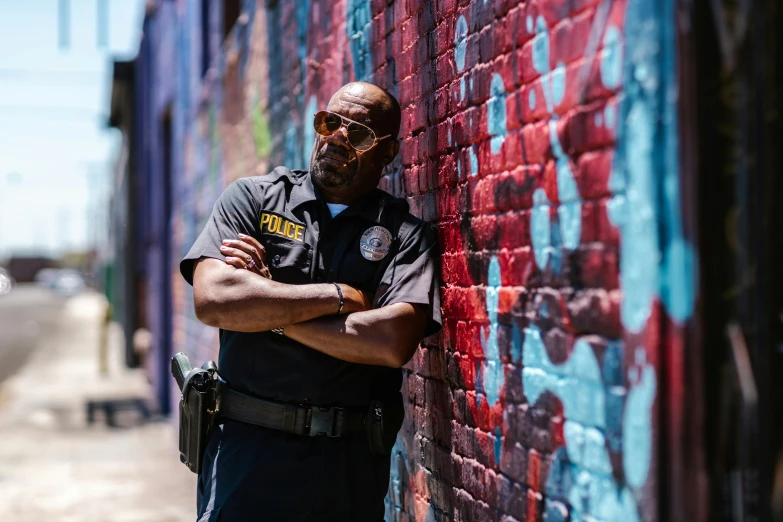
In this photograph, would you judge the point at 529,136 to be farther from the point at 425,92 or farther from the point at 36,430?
the point at 36,430

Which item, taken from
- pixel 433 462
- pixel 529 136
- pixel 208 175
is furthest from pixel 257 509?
pixel 208 175

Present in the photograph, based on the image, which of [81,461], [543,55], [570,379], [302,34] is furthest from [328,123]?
[81,461]

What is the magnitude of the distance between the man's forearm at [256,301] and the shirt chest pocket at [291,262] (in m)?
0.17

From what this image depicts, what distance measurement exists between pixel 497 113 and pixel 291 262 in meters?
0.81

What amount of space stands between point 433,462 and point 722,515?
61.9 inches

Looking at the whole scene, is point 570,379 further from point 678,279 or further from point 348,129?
point 348,129

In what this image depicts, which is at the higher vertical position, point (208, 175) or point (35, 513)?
point (208, 175)

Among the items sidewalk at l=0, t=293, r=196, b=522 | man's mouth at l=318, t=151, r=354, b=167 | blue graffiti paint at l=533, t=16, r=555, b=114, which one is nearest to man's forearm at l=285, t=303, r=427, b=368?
man's mouth at l=318, t=151, r=354, b=167

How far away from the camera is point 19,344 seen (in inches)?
897

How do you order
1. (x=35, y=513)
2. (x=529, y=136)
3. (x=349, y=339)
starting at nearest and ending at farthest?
(x=529, y=136) → (x=349, y=339) → (x=35, y=513)

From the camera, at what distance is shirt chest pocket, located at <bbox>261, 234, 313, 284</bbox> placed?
2977 mm

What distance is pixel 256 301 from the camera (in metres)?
2.75

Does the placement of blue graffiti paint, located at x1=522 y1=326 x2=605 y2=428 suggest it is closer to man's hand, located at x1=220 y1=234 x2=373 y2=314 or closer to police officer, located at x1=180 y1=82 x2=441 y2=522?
police officer, located at x1=180 y1=82 x2=441 y2=522

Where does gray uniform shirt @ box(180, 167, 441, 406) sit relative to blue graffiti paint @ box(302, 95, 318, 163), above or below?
below
